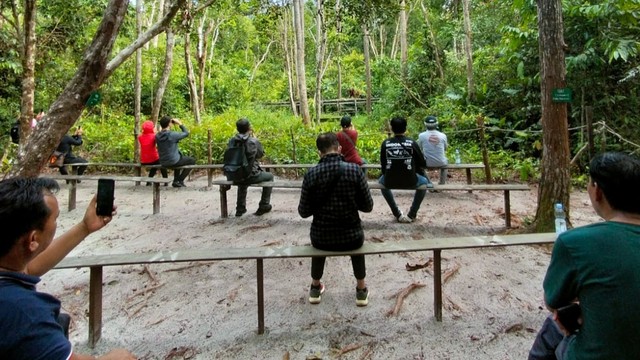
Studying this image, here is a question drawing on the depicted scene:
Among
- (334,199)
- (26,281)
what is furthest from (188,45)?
(26,281)

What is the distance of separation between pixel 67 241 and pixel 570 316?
7.51ft

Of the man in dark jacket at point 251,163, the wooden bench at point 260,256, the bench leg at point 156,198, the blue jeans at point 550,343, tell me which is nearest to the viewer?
the blue jeans at point 550,343

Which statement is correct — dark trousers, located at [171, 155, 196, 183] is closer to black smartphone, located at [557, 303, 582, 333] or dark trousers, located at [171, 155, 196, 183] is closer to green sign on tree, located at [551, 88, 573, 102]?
green sign on tree, located at [551, 88, 573, 102]

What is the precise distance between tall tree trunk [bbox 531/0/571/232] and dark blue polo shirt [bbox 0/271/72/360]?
4.84 meters

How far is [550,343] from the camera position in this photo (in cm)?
190

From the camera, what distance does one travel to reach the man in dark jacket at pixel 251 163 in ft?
20.0

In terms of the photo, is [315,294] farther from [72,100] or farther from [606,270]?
[72,100]

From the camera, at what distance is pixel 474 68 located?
1434cm

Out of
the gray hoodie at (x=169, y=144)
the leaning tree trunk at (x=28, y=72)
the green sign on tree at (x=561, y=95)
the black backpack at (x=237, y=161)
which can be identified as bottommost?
the black backpack at (x=237, y=161)

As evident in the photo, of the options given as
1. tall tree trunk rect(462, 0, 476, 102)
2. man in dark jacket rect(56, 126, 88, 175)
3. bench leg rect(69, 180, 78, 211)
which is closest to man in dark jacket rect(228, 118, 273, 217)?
bench leg rect(69, 180, 78, 211)

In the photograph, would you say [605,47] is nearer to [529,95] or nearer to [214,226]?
[529,95]

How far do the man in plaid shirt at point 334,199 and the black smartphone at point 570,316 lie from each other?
1891 mm

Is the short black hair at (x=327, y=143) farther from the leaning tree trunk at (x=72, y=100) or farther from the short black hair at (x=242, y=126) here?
the short black hair at (x=242, y=126)

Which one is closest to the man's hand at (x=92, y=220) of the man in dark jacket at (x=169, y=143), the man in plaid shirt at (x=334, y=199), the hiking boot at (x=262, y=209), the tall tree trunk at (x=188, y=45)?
the man in plaid shirt at (x=334, y=199)
